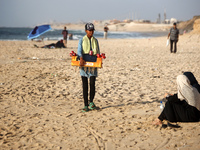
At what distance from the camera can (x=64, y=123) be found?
4379 millimetres

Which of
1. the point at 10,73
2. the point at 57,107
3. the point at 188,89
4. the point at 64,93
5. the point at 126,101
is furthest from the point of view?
the point at 10,73

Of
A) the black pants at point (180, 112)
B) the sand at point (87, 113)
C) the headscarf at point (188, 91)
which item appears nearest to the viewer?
the sand at point (87, 113)

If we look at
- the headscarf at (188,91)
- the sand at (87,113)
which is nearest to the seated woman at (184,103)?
the headscarf at (188,91)

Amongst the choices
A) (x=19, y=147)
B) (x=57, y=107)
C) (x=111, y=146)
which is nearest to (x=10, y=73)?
(x=57, y=107)

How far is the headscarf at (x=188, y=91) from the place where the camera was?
381 centimetres

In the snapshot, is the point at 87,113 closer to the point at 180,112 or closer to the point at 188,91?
the point at 180,112

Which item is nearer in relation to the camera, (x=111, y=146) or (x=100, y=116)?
(x=111, y=146)

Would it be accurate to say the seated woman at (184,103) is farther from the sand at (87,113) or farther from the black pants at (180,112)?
the sand at (87,113)

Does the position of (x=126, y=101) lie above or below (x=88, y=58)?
below

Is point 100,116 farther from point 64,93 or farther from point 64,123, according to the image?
point 64,93

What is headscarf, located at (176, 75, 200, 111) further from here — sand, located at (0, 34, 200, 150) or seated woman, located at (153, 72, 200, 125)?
sand, located at (0, 34, 200, 150)

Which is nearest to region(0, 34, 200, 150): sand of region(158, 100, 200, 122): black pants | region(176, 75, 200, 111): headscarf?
region(158, 100, 200, 122): black pants

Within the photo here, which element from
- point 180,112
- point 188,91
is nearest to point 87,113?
point 180,112

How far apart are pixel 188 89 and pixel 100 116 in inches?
71.0
